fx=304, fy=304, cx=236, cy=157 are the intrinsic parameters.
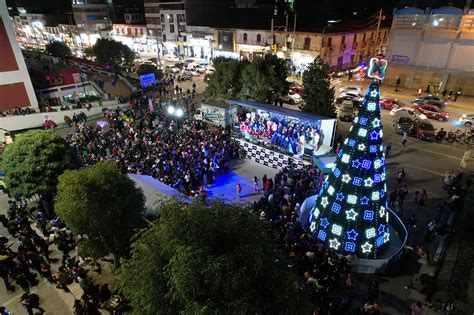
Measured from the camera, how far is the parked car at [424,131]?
24922mm

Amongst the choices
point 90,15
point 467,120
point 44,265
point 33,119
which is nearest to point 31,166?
point 44,265

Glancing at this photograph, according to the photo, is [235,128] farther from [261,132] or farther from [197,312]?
[197,312]

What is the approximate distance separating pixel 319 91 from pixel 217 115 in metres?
8.77

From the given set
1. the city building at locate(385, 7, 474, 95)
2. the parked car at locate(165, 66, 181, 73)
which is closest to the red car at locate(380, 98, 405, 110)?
the city building at locate(385, 7, 474, 95)

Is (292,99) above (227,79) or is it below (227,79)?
below

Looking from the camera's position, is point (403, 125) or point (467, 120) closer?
point (403, 125)

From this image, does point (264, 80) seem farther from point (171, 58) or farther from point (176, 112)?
point (171, 58)

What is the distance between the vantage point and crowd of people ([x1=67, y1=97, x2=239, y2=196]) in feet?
60.5

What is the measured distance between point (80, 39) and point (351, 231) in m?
93.2

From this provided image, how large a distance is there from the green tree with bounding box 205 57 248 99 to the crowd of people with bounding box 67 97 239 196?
16.3ft

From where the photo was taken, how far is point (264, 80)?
1021 inches

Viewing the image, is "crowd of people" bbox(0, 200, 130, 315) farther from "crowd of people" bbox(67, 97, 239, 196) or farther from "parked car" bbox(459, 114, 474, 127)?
"parked car" bbox(459, 114, 474, 127)

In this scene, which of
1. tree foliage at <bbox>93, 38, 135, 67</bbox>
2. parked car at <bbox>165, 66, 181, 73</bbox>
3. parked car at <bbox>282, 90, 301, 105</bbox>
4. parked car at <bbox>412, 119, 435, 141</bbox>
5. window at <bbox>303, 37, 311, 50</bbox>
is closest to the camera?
parked car at <bbox>412, 119, 435, 141</bbox>

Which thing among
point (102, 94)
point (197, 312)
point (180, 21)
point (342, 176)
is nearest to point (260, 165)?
point (342, 176)
